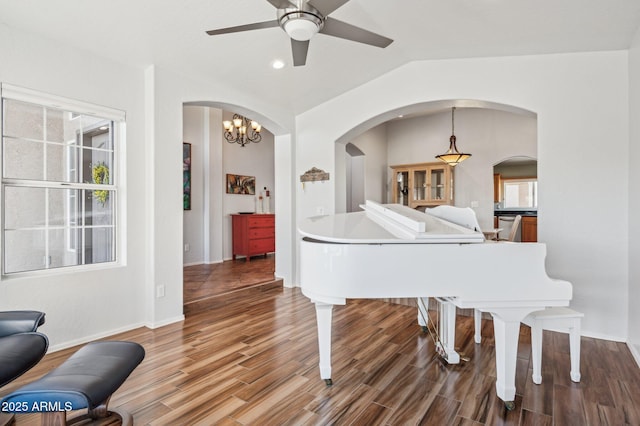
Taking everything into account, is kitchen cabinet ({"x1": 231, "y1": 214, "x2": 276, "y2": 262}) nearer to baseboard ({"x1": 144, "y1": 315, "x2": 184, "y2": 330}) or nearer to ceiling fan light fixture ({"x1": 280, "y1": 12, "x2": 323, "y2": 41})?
baseboard ({"x1": 144, "y1": 315, "x2": 184, "y2": 330})

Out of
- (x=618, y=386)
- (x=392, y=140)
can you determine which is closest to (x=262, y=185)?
(x=392, y=140)

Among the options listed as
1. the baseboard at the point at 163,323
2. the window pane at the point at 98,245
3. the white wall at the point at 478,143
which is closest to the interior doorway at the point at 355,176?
the white wall at the point at 478,143

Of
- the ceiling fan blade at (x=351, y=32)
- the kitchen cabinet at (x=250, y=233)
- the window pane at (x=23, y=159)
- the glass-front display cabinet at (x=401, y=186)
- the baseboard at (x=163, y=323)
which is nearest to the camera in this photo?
the ceiling fan blade at (x=351, y=32)

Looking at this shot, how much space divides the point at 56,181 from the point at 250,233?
4.05 meters

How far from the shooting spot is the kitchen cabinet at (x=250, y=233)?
666 centimetres

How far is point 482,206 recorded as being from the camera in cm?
619

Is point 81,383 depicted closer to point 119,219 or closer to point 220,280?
point 119,219

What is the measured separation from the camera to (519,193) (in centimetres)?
969

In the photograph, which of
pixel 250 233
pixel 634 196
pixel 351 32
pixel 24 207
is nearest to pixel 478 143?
pixel 634 196

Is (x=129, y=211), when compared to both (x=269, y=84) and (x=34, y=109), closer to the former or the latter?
(x=34, y=109)

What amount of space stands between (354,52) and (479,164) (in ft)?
12.9

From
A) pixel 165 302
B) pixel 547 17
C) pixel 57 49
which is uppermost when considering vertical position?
pixel 547 17

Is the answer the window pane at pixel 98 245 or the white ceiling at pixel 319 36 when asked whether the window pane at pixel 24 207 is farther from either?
the white ceiling at pixel 319 36

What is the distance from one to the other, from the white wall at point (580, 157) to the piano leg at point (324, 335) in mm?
2398
